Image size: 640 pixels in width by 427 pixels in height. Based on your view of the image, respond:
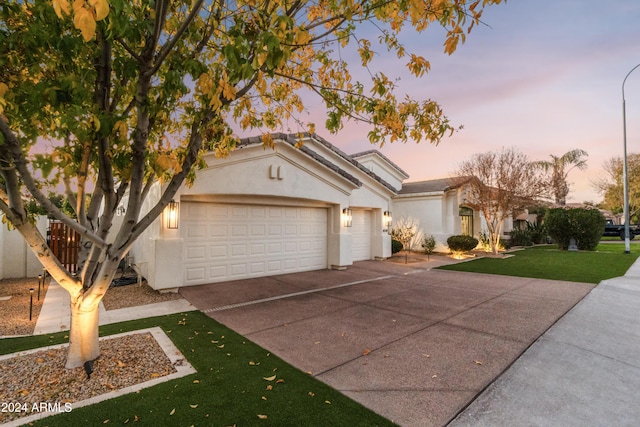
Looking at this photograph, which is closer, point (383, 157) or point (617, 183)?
point (383, 157)

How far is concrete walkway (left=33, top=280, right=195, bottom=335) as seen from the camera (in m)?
5.60

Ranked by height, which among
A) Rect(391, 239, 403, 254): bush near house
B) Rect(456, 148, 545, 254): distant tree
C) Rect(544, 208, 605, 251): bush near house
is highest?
Rect(456, 148, 545, 254): distant tree

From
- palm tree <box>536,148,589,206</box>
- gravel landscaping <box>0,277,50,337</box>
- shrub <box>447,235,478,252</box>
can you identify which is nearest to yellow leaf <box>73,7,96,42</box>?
gravel landscaping <box>0,277,50,337</box>

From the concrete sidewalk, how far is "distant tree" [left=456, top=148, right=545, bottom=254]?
1203cm

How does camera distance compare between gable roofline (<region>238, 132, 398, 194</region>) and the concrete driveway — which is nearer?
the concrete driveway

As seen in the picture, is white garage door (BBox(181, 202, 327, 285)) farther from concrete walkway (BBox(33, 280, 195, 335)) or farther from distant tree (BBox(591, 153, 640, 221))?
distant tree (BBox(591, 153, 640, 221))

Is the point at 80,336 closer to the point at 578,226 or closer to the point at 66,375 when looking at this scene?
the point at 66,375

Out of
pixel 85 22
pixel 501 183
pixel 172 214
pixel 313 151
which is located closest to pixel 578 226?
pixel 501 183

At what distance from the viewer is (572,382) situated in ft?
11.6

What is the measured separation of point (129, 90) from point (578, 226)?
2339cm

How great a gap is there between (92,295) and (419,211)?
17.7m

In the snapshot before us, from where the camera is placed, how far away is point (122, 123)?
10.1ft

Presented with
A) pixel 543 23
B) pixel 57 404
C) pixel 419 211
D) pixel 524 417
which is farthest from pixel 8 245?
pixel 419 211

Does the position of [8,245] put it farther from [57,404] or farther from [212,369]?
[212,369]
